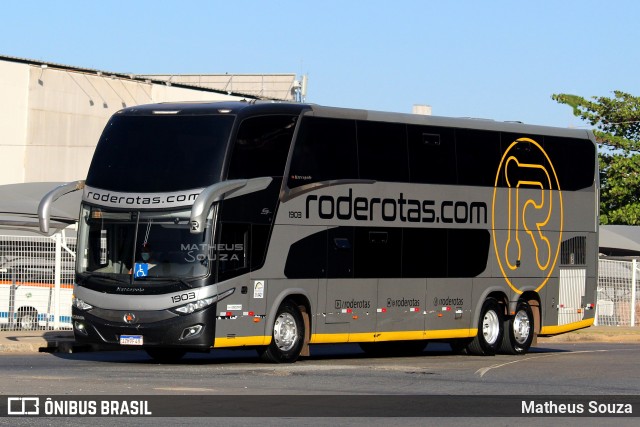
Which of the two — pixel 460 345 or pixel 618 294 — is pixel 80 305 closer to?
pixel 460 345

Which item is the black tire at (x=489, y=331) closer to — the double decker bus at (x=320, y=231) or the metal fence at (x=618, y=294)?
the double decker bus at (x=320, y=231)

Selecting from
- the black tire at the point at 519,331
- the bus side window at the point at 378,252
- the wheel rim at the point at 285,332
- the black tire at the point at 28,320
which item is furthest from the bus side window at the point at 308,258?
the black tire at the point at 28,320

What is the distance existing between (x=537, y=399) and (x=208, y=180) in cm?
672

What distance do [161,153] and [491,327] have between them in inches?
333

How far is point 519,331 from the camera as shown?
27.5 m

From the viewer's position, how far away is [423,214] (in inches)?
985

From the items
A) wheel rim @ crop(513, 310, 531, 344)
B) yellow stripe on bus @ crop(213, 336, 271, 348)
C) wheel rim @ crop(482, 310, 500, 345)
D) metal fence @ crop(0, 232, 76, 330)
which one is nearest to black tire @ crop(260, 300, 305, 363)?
yellow stripe on bus @ crop(213, 336, 271, 348)

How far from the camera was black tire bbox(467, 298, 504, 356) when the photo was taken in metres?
26.7

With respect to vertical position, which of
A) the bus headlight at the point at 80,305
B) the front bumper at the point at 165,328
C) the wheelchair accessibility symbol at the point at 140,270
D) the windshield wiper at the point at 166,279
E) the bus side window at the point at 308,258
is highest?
the bus side window at the point at 308,258

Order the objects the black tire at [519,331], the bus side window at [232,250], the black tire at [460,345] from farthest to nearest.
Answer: the black tire at [519,331]
the black tire at [460,345]
the bus side window at [232,250]

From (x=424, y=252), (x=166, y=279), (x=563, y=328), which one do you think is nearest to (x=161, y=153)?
(x=166, y=279)

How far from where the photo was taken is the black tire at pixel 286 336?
22562 millimetres

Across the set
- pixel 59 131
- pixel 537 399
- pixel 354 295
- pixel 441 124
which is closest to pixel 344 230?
pixel 354 295

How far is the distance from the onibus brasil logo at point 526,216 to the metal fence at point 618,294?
1015 cm
